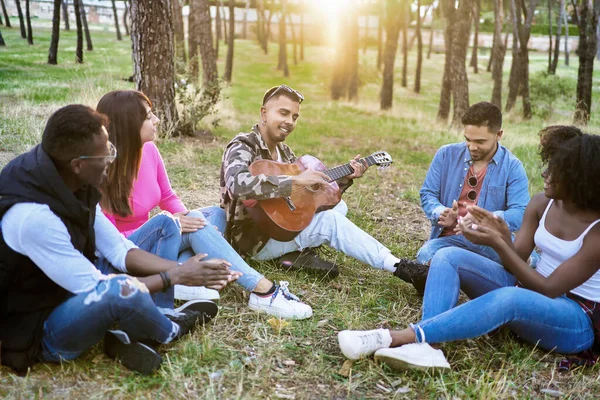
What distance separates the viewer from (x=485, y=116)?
422cm

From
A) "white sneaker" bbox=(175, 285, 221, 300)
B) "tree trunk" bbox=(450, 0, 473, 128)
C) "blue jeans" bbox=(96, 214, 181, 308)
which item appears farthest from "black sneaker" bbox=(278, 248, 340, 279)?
"tree trunk" bbox=(450, 0, 473, 128)

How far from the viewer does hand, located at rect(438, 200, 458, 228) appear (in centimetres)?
405

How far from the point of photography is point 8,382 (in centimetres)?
273

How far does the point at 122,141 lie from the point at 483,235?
2.27 m

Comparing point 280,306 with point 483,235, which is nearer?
point 483,235

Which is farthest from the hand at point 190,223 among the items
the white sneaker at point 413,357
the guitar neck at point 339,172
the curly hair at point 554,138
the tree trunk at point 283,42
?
the tree trunk at point 283,42

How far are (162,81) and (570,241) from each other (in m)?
6.80

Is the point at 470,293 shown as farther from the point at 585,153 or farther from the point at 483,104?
the point at 483,104

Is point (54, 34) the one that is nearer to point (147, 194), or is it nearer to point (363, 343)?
point (147, 194)

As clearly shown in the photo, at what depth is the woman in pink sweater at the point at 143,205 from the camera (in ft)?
12.0

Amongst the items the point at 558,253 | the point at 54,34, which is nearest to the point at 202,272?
the point at 558,253

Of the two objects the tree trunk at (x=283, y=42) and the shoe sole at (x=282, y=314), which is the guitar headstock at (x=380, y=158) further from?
the tree trunk at (x=283, y=42)

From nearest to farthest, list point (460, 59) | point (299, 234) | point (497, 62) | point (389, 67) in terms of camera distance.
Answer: point (299, 234) → point (460, 59) → point (389, 67) → point (497, 62)

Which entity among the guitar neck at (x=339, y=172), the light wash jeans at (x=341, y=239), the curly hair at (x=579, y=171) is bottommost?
the light wash jeans at (x=341, y=239)
